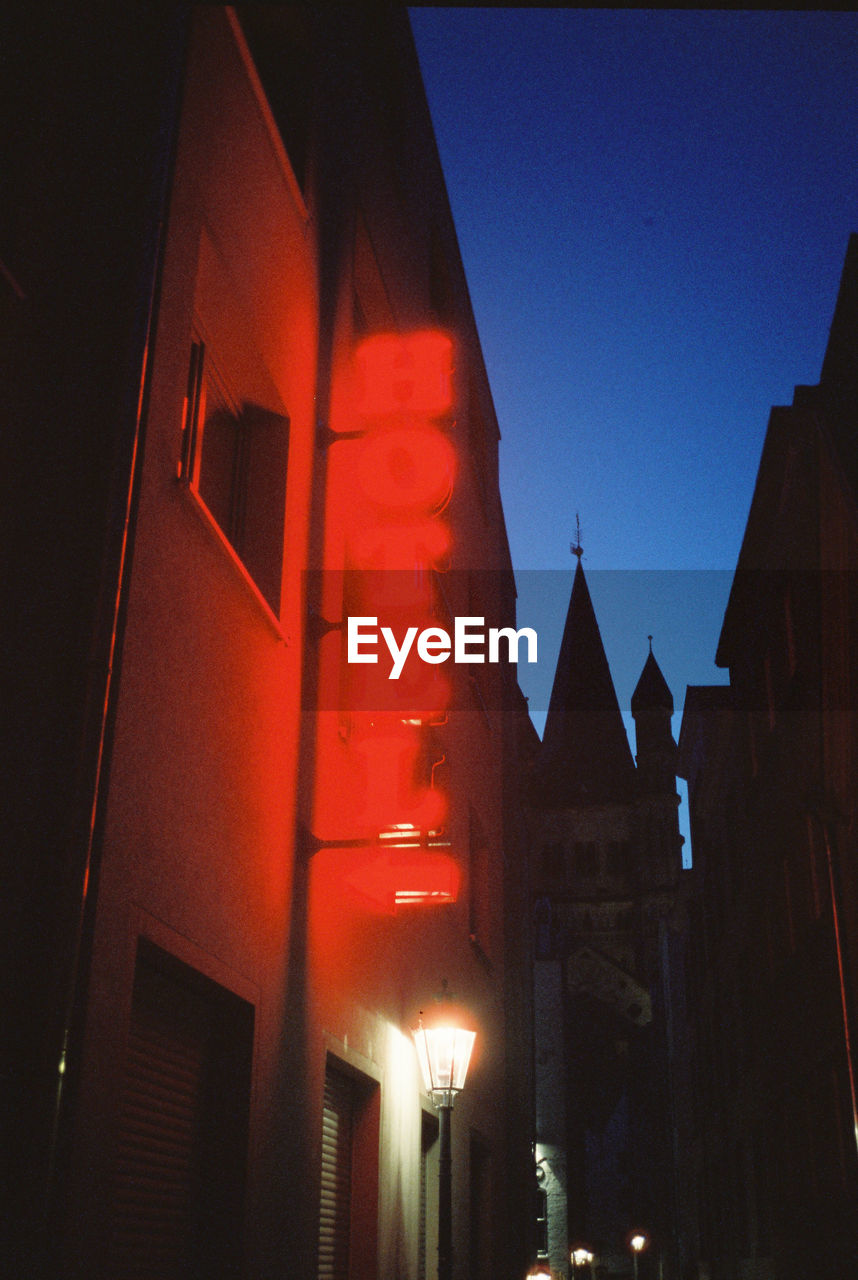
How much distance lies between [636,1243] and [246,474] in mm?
59391

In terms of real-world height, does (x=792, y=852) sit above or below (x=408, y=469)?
above

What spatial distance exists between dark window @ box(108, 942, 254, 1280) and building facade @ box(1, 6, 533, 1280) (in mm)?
21

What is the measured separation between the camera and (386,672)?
30.6ft

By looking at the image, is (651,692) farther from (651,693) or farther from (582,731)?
(582,731)

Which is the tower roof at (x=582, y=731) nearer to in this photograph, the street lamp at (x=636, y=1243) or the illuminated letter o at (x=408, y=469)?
the street lamp at (x=636, y=1243)

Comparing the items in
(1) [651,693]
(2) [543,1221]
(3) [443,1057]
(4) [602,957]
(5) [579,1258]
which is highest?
(1) [651,693]

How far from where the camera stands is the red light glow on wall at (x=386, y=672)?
8.91 m

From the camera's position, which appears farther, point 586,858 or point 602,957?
point 586,858

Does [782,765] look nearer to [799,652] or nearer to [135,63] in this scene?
[799,652]

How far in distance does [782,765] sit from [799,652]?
92.4 inches

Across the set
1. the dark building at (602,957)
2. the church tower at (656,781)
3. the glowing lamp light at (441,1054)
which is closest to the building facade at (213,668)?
the glowing lamp light at (441,1054)

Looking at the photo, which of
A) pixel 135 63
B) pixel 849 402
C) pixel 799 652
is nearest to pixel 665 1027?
pixel 799 652

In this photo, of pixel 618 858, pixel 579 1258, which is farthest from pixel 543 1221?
pixel 618 858

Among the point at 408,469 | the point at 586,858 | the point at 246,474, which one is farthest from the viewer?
the point at 586,858
